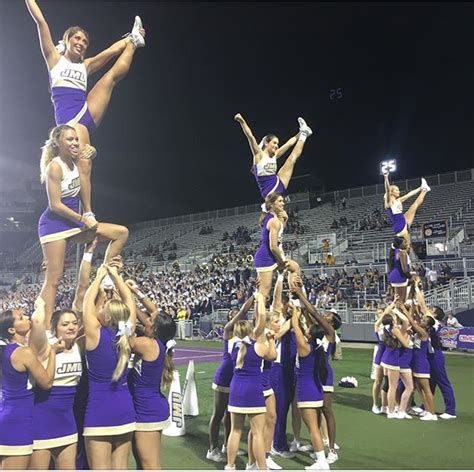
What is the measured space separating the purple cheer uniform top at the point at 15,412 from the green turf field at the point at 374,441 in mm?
2495

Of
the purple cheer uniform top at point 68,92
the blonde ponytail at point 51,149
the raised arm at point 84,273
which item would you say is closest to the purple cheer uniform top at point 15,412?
the raised arm at point 84,273

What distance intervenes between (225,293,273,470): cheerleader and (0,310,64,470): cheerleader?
1979 mm

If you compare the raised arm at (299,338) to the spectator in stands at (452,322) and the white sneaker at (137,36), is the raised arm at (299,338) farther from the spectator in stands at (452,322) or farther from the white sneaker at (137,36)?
the spectator in stands at (452,322)

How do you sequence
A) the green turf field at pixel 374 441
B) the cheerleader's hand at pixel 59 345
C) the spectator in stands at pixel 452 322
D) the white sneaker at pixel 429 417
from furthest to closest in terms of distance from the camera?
1. the spectator in stands at pixel 452 322
2. the white sneaker at pixel 429 417
3. the green turf field at pixel 374 441
4. the cheerleader's hand at pixel 59 345

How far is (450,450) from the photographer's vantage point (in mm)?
6070

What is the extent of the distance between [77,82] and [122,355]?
207cm

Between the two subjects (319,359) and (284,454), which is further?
(284,454)

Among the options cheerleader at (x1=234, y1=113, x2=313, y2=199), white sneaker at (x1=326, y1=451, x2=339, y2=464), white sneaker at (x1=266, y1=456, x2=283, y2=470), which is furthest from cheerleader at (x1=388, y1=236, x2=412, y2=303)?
white sneaker at (x1=266, y1=456, x2=283, y2=470)

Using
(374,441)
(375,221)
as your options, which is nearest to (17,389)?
(374,441)

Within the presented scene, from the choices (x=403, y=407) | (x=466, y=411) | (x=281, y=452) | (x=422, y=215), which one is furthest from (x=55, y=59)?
(x=422, y=215)

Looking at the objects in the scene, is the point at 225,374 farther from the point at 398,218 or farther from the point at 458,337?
the point at 458,337

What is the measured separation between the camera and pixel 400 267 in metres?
8.23

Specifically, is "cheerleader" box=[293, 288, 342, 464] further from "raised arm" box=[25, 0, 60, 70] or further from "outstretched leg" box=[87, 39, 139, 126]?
"raised arm" box=[25, 0, 60, 70]

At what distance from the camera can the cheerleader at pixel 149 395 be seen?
3.92 metres
